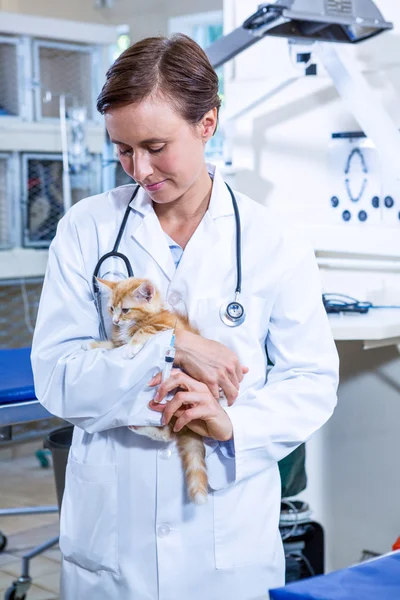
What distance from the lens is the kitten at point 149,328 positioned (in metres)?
1.24

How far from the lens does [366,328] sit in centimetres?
229

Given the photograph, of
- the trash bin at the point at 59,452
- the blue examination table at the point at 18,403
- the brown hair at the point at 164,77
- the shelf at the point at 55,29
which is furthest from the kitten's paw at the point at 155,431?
the shelf at the point at 55,29

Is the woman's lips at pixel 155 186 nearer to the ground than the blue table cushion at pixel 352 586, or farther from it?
farther from it

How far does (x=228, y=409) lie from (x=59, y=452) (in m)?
1.53

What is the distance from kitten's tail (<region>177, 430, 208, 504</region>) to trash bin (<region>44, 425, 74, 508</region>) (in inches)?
54.9

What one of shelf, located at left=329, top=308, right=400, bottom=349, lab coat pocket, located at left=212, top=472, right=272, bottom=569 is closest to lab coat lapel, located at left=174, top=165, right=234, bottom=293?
lab coat pocket, located at left=212, top=472, right=272, bottom=569

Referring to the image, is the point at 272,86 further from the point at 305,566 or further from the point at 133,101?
the point at 133,101

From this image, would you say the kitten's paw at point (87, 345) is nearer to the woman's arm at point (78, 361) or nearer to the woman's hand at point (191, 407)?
the woman's arm at point (78, 361)

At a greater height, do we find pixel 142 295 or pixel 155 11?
pixel 155 11

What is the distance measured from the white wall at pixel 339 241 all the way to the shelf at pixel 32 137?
1.48 m

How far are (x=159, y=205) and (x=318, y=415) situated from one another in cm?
42

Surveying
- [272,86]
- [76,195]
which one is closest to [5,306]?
[76,195]

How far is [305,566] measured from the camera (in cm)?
255

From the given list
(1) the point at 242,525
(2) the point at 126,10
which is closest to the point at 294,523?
(1) the point at 242,525
